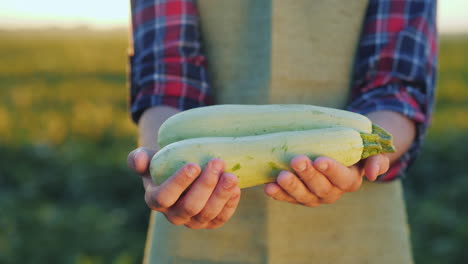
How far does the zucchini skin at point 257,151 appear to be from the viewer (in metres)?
1.24

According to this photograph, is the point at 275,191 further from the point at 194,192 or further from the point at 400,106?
the point at 400,106

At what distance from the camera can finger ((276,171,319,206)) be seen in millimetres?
1236

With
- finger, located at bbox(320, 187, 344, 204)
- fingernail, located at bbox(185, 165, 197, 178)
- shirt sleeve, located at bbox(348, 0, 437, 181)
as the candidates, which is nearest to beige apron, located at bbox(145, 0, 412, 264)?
shirt sleeve, located at bbox(348, 0, 437, 181)

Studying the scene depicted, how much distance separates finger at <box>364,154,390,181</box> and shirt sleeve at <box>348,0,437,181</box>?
0.25 m

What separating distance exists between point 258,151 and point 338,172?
214 mm

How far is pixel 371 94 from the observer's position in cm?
159

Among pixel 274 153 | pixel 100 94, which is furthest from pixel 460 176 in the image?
pixel 100 94

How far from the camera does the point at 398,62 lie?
1583mm

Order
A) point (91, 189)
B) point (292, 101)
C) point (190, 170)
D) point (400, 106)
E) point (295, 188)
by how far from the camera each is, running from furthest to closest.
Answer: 1. point (91, 189)
2. point (292, 101)
3. point (400, 106)
4. point (295, 188)
5. point (190, 170)

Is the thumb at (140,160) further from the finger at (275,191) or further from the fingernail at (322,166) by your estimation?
the fingernail at (322,166)

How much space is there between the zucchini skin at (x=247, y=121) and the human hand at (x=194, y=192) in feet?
0.42

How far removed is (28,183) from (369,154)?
14.4 feet

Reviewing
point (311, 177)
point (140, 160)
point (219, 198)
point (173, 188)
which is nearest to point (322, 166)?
point (311, 177)

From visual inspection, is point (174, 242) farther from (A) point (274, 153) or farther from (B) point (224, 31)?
(B) point (224, 31)
